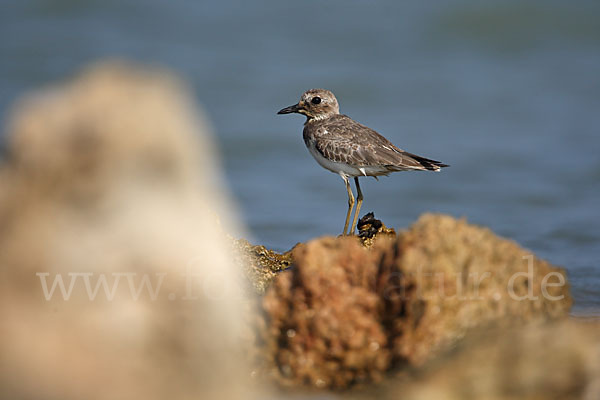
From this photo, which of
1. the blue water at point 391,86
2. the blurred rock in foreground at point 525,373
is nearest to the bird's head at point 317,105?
the blue water at point 391,86

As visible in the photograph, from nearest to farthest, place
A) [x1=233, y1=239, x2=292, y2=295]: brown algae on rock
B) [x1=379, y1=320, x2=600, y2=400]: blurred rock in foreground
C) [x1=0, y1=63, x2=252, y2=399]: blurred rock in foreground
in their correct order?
[x1=0, y1=63, x2=252, y2=399]: blurred rock in foreground → [x1=379, y1=320, x2=600, y2=400]: blurred rock in foreground → [x1=233, y1=239, x2=292, y2=295]: brown algae on rock

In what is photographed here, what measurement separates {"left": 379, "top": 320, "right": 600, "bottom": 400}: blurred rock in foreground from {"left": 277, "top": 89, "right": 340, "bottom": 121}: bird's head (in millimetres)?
5343

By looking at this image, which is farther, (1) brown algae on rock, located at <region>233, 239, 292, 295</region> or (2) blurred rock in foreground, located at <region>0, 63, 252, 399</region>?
(1) brown algae on rock, located at <region>233, 239, 292, 295</region>

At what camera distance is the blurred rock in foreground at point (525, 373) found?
3014 millimetres

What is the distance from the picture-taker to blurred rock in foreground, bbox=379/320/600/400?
3014mm

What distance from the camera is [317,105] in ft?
26.9

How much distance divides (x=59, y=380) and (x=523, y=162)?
9690mm

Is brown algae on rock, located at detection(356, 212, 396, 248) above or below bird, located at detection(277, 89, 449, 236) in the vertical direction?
below

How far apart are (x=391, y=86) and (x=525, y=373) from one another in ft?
40.5

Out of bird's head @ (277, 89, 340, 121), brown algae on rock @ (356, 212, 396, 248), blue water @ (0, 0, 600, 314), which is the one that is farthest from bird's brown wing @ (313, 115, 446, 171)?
brown algae on rock @ (356, 212, 396, 248)

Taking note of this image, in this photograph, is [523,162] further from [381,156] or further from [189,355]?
[189,355]

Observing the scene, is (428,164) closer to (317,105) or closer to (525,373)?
(317,105)

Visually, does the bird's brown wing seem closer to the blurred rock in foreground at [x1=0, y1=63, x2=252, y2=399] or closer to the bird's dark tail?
the bird's dark tail

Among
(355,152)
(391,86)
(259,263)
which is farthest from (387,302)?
(391,86)
